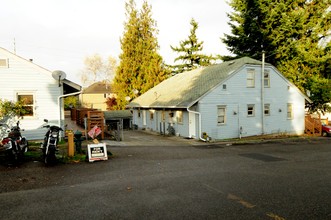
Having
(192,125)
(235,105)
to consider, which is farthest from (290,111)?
(192,125)

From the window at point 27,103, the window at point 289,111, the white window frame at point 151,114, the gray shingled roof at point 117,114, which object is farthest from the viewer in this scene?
the gray shingled roof at point 117,114

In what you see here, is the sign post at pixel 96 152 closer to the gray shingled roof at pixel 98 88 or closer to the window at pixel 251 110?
the window at pixel 251 110

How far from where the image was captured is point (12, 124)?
14.7 metres

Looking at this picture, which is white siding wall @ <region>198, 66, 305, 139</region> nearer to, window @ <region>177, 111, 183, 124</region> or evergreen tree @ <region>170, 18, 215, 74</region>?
window @ <region>177, 111, 183, 124</region>

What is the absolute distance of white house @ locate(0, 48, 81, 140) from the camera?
14555 mm

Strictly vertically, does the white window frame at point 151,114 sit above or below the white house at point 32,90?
below

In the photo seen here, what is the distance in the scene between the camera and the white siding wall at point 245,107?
66.3 ft

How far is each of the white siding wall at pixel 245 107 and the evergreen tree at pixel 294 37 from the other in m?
5.58

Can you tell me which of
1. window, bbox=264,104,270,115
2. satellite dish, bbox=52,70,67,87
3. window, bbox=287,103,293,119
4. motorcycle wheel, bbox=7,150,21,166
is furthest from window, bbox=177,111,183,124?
motorcycle wheel, bbox=7,150,21,166

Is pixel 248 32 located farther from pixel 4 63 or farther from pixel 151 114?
pixel 4 63

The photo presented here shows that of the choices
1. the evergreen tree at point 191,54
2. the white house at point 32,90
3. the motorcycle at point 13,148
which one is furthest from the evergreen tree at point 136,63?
the motorcycle at point 13,148

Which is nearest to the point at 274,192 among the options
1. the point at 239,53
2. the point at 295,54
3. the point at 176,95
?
Result: the point at 176,95

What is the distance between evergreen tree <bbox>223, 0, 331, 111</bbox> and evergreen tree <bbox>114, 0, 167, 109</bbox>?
1437 centimetres

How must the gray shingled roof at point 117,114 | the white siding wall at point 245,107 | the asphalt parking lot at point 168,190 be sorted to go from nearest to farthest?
1. the asphalt parking lot at point 168,190
2. the white siding wall at point 245,107
3. the gray shingled roof at point 117,114
